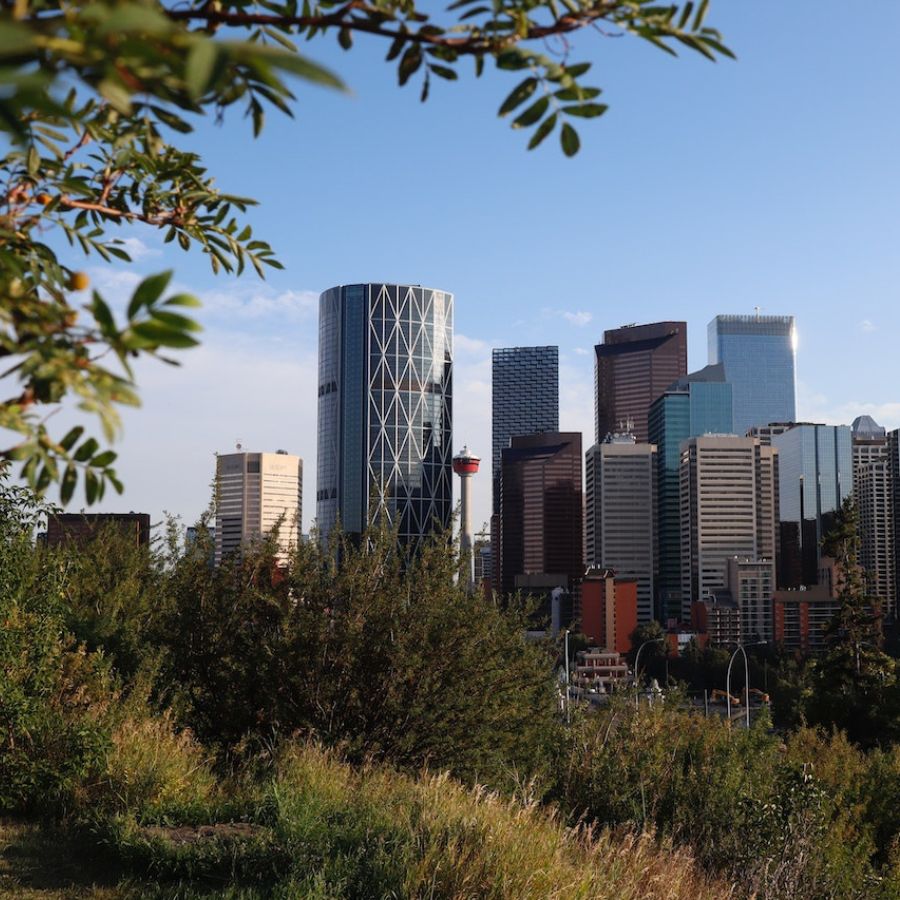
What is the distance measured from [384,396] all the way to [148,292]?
584 ft

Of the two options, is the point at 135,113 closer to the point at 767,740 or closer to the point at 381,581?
the point at 381,581

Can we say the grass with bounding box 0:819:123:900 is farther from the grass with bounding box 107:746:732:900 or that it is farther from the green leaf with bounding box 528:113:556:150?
the green leaf with bounding box 528:113:556:150

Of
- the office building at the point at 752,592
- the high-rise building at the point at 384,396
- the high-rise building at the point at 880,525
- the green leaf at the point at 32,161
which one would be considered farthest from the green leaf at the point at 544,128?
the high-rise building at the point at 880,525

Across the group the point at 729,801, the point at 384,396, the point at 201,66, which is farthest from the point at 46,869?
the point at 384,396

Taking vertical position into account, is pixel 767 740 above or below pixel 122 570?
below

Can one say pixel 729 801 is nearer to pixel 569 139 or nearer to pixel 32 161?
pixel 569 139

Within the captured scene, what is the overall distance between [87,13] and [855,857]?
12946mm

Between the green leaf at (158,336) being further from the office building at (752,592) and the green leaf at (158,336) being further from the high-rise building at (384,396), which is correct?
the office building at (752,592)

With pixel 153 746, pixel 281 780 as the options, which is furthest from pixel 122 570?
pixel 281 780

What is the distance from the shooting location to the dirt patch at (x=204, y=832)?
8.07m

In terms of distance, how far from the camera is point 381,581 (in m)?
13.9

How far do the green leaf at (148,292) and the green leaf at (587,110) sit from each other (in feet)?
3.23

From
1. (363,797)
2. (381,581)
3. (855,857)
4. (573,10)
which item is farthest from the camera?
(381,581)

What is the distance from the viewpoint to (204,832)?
8445 mm
